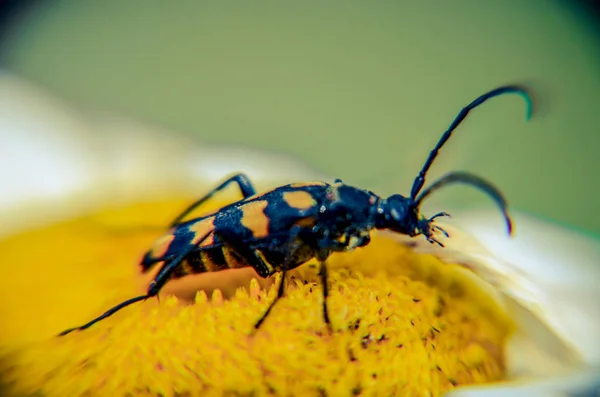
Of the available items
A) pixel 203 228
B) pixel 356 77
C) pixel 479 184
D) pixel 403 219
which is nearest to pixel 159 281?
pixel 203 228

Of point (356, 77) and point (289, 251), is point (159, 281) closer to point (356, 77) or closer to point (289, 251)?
point (289, 251)

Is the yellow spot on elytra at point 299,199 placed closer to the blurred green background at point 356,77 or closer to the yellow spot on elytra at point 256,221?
the yellow spot on elytra at point 256,221

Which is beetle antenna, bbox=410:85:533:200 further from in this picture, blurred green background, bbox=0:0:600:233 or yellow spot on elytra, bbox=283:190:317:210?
yellow spot on elytra, bbox=283:190:317:210

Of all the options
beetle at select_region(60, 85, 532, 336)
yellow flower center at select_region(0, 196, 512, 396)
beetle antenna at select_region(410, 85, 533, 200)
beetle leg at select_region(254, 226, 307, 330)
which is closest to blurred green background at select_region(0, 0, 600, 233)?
beetle antenna at select_region(410, 85, 533, 200)

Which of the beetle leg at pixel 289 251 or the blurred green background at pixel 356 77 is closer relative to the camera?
the beetle leg at pixel 289 251

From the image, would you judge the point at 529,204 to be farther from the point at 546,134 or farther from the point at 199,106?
the point at 199,106

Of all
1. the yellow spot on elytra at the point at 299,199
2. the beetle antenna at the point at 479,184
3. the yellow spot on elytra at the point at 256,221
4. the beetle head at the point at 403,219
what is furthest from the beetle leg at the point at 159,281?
the beetle antenna at the point at 479,184
